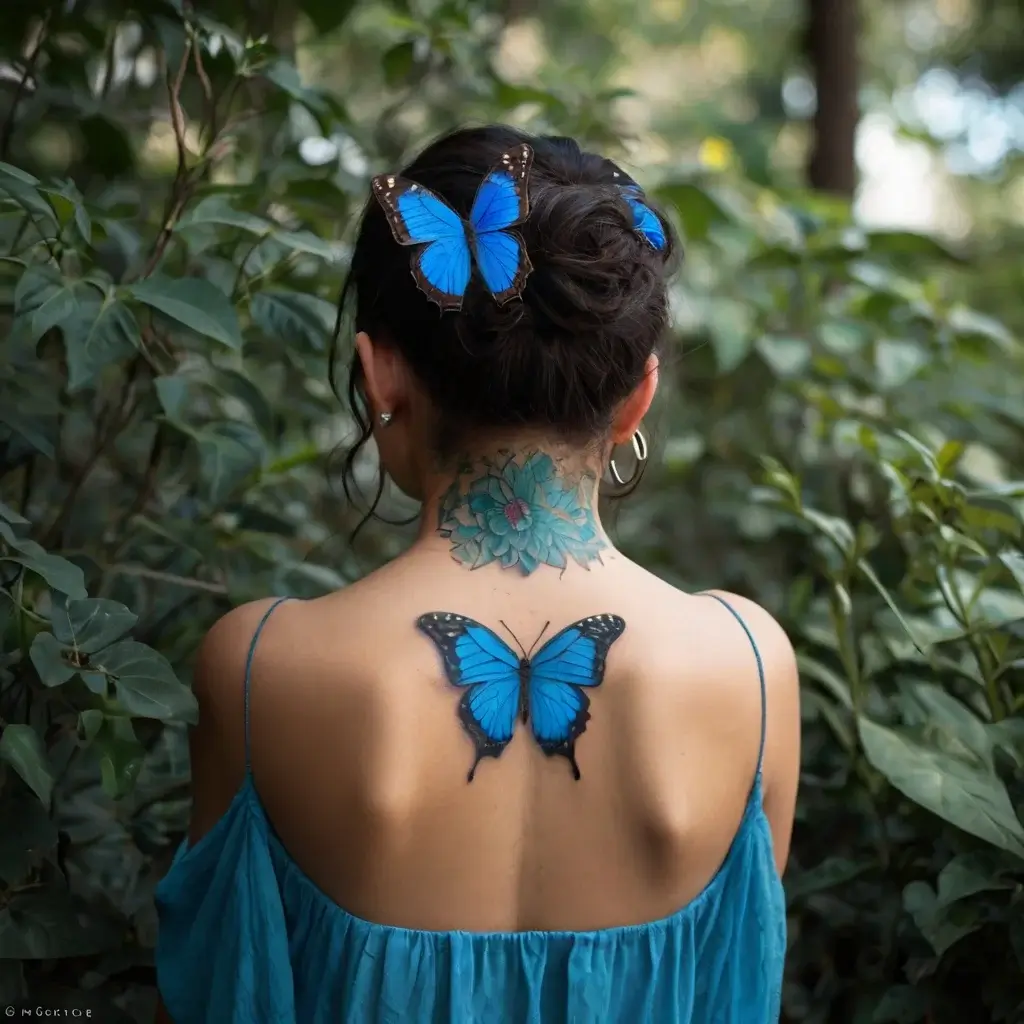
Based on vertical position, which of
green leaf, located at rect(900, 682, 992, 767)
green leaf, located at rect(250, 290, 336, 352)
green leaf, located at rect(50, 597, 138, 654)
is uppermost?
green leaf, located at rect(250, 290, 336, 352)

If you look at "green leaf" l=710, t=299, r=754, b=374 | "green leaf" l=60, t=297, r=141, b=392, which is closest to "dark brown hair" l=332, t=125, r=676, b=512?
"green leaf" l=60, t=297, r=141, b=392

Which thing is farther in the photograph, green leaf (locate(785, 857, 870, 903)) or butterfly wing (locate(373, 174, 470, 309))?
green leaf (locate(785, 857, 870, 903))

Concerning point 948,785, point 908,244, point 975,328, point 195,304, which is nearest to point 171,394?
point 195,304

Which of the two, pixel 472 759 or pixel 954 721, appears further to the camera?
pixel 954 721

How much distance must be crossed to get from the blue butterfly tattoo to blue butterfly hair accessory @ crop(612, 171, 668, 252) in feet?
1.43

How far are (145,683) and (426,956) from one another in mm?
387

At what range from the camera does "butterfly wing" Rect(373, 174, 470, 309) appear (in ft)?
3.63

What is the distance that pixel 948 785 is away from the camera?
1.38 metres

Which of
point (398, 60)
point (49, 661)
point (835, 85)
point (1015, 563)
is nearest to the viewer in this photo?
point (49, 661)

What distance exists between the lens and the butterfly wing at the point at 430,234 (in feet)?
3.63

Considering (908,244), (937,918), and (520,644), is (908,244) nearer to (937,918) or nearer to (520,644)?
(937,918)

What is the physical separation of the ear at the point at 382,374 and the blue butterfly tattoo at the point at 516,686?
25 cm

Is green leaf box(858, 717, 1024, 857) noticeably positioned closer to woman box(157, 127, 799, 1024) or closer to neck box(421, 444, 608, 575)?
woman box(157, 127, 799, 1024)

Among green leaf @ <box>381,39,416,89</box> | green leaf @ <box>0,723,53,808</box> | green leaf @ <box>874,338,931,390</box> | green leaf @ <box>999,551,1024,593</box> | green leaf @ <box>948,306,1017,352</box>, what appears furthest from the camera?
green leaf @ <box>948,306,1017,352</box>
